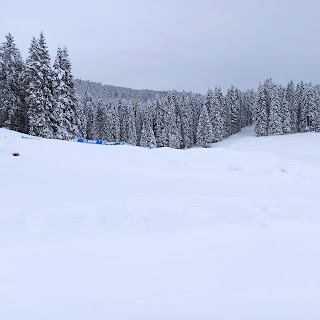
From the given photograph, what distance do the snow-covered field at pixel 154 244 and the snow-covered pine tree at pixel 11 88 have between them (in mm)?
23500

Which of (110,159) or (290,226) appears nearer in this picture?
(290,226)

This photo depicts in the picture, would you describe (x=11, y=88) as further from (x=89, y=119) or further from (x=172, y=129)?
(x=172, y=129)

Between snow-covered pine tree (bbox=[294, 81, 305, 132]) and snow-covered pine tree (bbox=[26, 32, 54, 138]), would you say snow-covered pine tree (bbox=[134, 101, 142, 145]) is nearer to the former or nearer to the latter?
snow-covered pine tree (bbox=[294, 81, 305, 132])

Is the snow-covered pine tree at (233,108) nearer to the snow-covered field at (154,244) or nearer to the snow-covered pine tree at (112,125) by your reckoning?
the snow-covered pine tree at (112,125)

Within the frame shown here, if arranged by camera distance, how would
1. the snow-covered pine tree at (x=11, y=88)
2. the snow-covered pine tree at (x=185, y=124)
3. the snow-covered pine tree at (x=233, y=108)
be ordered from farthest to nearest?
1. the snow-covered pine tree at (x=233, y=108)
2. the snow-covered pine tree at (x=185, y=124)
3. the snow-covered pine tree at (x=11, y=88)

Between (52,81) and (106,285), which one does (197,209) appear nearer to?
(106,285)

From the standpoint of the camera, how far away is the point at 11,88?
3275 cm

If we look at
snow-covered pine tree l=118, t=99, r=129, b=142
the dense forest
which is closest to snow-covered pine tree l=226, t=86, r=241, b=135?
the dense forest

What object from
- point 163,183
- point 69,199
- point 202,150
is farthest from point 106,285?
point 202,150

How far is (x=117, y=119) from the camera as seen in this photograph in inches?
2667

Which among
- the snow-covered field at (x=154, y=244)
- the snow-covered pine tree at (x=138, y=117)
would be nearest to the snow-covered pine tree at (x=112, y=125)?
the snow-covered pine tree at (x=138, y=117)

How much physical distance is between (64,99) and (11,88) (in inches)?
276

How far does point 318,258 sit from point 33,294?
16.3 feet

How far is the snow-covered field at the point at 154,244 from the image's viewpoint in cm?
387
